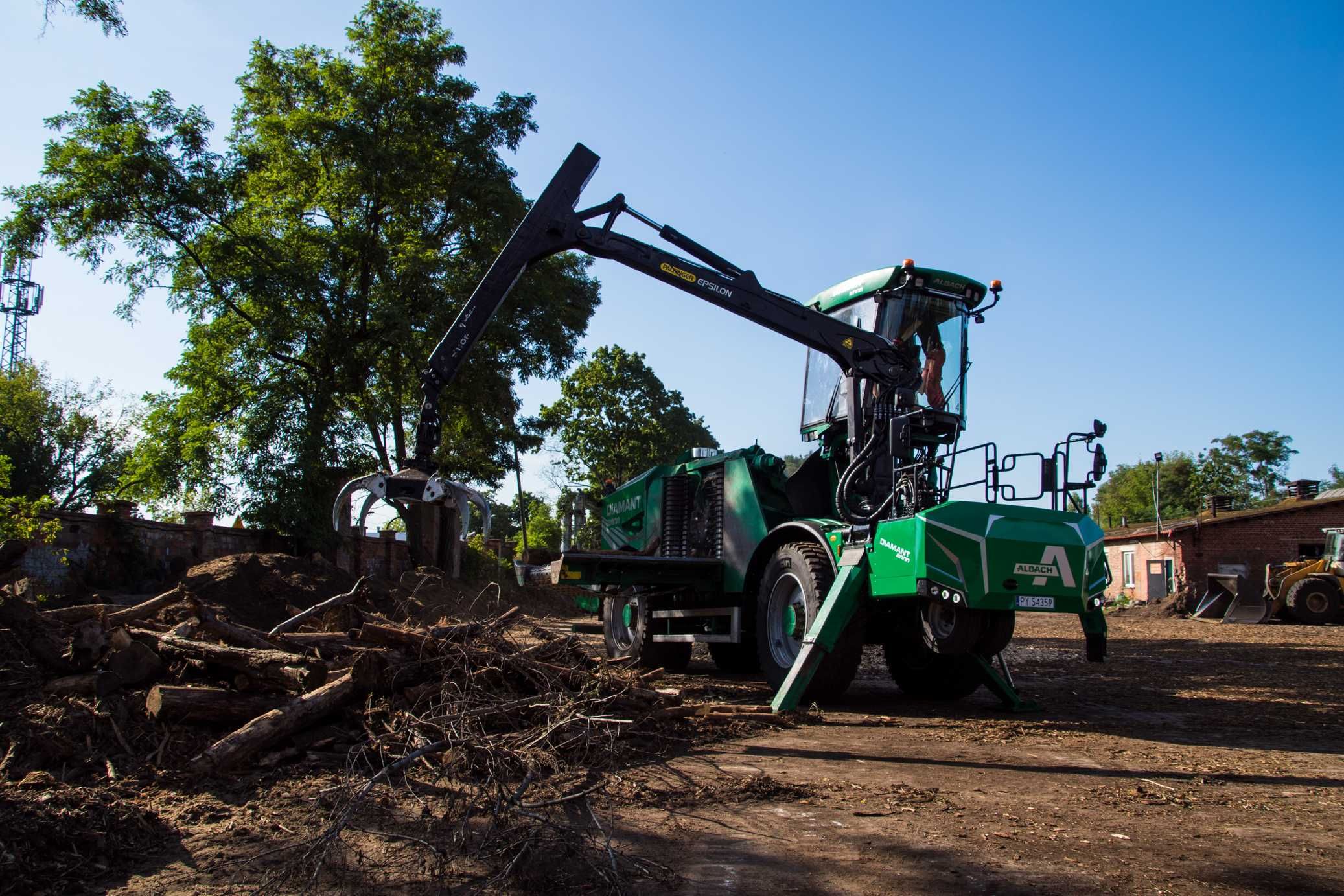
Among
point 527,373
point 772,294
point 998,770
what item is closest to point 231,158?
point 527,373

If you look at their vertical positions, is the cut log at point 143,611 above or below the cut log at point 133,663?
above

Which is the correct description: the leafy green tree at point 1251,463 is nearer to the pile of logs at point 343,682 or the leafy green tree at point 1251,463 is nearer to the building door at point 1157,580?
the building door at point 1157,580

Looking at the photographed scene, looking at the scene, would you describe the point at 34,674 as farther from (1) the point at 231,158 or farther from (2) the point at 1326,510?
(2) the point at 1326,510

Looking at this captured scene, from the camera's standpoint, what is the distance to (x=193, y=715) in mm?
5797

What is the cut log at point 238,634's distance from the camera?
6.75 metres

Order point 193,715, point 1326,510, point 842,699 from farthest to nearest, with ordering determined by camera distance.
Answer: point 1326,510 < point 842,699 < point 193,715

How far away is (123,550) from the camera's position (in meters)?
15.8

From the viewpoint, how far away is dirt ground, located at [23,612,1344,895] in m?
3.93

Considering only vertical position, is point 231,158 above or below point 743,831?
above

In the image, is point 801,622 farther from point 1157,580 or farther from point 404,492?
point 1157,580

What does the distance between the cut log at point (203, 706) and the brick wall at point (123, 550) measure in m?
8.45

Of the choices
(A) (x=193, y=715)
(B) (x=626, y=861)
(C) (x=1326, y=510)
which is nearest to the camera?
(B) (x=626, y=861)

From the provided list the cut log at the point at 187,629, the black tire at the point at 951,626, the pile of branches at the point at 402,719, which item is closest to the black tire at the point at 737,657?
the pile of branches at the point at 402,719

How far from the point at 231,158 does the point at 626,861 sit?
859 inches
